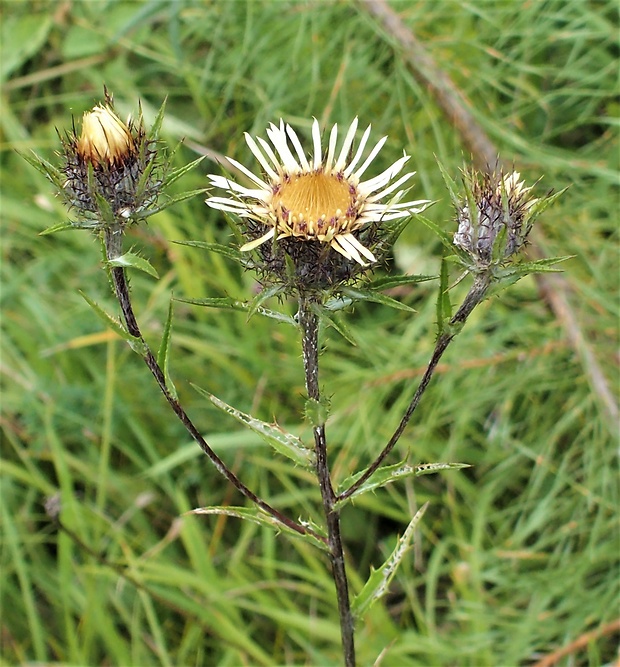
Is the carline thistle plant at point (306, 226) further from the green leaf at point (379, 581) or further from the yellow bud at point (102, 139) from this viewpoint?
the green leaf at point (379, 581)

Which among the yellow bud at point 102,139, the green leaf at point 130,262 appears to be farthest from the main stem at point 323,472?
the yellow bud at point 102,139

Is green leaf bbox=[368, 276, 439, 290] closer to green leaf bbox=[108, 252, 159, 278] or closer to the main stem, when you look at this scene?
the main stem

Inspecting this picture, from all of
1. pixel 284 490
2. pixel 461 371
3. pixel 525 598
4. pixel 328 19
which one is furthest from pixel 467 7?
pixel 525 598

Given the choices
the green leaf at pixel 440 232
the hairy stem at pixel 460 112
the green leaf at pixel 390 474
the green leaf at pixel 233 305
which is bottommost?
the green leaf at pixel 390 474

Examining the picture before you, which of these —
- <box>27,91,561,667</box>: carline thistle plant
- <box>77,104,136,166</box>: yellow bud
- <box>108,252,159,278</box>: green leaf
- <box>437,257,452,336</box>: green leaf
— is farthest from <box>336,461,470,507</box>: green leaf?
<box>77,104,136,166</box>: yellow bud

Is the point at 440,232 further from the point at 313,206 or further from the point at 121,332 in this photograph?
the point at 121,332

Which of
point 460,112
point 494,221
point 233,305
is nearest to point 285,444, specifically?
point 233,305
